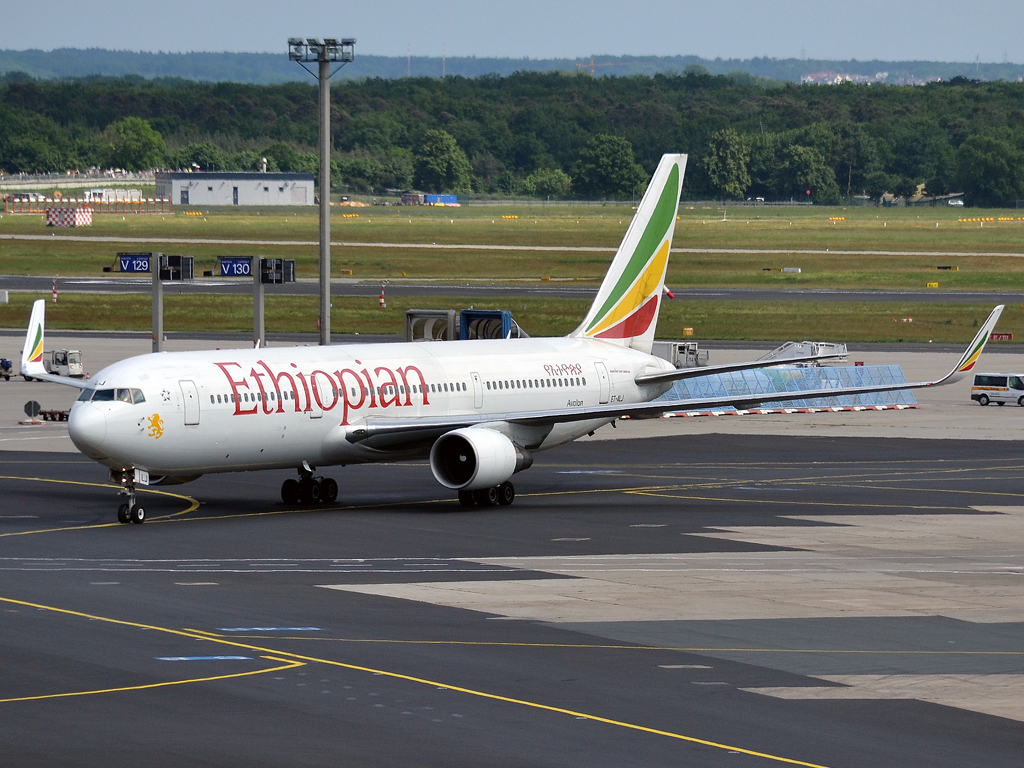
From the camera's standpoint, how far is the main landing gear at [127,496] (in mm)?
42156

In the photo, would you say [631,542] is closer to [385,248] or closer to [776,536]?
[776,536]

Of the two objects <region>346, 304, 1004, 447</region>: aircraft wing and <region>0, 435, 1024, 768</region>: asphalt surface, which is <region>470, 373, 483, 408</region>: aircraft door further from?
<region>0, 435, 1024, 768</region>: asphalt surface

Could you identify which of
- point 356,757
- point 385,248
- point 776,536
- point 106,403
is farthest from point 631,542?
point 385,248

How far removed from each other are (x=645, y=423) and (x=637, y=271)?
18.1 meters

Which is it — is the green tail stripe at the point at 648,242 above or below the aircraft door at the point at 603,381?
above

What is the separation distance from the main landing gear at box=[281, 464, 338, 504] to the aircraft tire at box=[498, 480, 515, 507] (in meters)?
4.84

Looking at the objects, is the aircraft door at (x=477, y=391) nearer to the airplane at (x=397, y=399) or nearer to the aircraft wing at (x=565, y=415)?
the airplane at (x=397, y=399)

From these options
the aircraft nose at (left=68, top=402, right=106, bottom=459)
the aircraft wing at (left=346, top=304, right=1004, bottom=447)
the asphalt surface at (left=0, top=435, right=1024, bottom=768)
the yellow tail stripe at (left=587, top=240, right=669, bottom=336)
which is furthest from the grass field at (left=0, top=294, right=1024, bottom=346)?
the aircraft nose at (left=68, top=402, right=106, bottom=459)

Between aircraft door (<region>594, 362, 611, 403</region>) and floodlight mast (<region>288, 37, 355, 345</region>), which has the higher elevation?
floodlight mast (<region>288, 37, 355, 345</region>)

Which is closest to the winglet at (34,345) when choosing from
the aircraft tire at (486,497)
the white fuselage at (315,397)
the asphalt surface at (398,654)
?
the asphalt surface at (398,654)

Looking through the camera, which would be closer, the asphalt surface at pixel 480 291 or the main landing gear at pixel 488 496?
the main landing gear at pixel 488 496

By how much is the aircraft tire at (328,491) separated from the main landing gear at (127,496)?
6.23 m

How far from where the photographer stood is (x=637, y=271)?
55.2 metres

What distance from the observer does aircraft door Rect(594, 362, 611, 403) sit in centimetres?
5269
